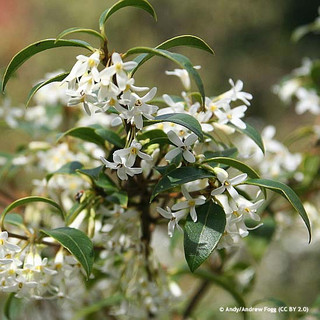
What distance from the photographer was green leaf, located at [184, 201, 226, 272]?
0.60 metres

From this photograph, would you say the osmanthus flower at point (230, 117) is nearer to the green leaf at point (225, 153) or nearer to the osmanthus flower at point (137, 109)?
the green leaf at point (225, 153)

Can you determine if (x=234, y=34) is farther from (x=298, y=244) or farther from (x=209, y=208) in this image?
(x=209, y=208)

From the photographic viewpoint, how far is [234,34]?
5.75m

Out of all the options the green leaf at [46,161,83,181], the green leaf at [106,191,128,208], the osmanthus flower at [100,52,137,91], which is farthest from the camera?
the green leaf at [46,161,83,181]

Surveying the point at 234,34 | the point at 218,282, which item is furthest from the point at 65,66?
the point at 218,282

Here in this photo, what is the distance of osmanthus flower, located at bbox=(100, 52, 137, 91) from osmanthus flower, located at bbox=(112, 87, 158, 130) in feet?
0.06

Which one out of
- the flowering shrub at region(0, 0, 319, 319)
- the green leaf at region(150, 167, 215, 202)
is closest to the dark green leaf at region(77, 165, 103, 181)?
the flowering shrub at region(0, 0, 319, 319)

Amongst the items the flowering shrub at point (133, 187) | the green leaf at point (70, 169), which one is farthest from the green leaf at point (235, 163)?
the green leaf at point (70, 169)

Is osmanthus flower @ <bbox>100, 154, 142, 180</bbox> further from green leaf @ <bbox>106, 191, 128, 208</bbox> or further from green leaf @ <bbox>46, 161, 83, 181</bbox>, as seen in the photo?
green leaf @ <bbox>46, 161, 83, 181</bbox>

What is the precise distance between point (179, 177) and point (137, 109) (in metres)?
0.10

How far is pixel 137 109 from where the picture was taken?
0.59 metres

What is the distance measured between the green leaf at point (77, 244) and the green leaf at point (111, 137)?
5.2 inches

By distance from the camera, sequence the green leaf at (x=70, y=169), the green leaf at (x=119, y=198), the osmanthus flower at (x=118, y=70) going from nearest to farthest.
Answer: the osmanthus flower at (x=118, y=70) < the green leaf at (x=119, y=198) < the green leaf at (x=70, y=169)

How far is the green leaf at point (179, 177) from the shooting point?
616mm
